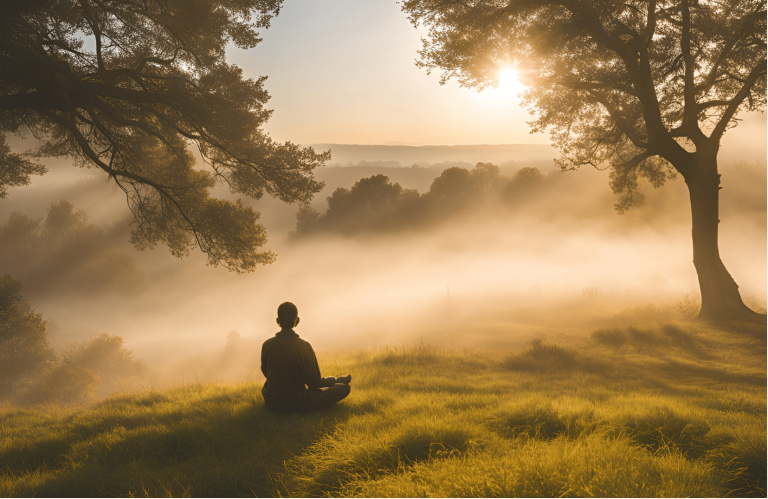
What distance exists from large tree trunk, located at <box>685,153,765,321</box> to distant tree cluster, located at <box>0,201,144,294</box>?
287 ft

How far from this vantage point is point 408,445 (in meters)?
4.84

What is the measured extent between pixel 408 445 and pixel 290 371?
7.51 ft

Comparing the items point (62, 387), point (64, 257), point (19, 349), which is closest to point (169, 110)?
point (19, 349)

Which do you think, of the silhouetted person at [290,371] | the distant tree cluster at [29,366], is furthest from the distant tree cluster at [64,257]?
the silhouetted person at [290,371]

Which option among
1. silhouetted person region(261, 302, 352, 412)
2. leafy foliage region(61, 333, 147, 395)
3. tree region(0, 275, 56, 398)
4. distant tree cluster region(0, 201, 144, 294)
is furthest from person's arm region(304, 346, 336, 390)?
distant tree cluster region(0, 201, 144, 294)

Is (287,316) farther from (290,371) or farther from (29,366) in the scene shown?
(29,366)

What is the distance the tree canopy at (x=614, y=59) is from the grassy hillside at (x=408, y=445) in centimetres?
1231

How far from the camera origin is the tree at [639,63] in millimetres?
15031

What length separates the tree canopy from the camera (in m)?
15.0

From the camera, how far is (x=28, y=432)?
24.2 ft

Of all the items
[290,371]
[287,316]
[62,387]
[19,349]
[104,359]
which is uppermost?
[287,316]

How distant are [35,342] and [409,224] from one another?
5156cm

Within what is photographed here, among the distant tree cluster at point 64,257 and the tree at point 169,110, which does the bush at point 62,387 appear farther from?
the distant tree cluster at point 64,257

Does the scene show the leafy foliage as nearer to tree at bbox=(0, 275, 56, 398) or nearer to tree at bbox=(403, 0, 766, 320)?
tree at bbox=(0, 275, 56, 398)
